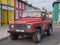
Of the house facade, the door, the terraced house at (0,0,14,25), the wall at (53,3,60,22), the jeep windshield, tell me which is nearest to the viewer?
the jeep windshield

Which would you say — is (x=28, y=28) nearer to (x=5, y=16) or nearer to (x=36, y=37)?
(x=36, y=37)

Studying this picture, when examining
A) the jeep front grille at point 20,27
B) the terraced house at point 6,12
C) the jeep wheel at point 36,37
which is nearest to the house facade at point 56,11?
the terraced house at point 6,12

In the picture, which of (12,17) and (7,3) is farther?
(12,17)

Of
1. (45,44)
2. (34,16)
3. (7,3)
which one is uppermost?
(7,3)

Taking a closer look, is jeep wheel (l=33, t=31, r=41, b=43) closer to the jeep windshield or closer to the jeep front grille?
the jeep front grille

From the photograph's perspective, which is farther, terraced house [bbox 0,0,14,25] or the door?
the door

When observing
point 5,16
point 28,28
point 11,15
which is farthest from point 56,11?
point 28,28

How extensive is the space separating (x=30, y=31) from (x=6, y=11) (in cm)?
2303

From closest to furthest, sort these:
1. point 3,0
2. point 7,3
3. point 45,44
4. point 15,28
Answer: point 45,44 < point 15,28 < point 3,0 < point 7,3

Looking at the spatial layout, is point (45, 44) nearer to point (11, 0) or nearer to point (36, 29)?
point (36, 29)

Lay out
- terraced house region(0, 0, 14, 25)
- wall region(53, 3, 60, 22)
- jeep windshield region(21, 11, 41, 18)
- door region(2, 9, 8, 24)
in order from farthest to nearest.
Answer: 1. wall region(53, 3, 60, 22)
2. door region(2, 9, 8, 24)
3. terraced house region(0, 0, 14, 25)
4. jeep windshield region(21, 11, 41, 18)

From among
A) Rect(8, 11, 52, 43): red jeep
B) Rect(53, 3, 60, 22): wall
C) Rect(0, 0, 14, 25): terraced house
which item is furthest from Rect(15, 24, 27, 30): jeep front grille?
Rect(53, 3, 60, 22): wall

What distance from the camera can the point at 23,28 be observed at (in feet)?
41.7

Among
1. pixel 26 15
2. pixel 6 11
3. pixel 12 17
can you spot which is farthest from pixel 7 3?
pixel 26 15
